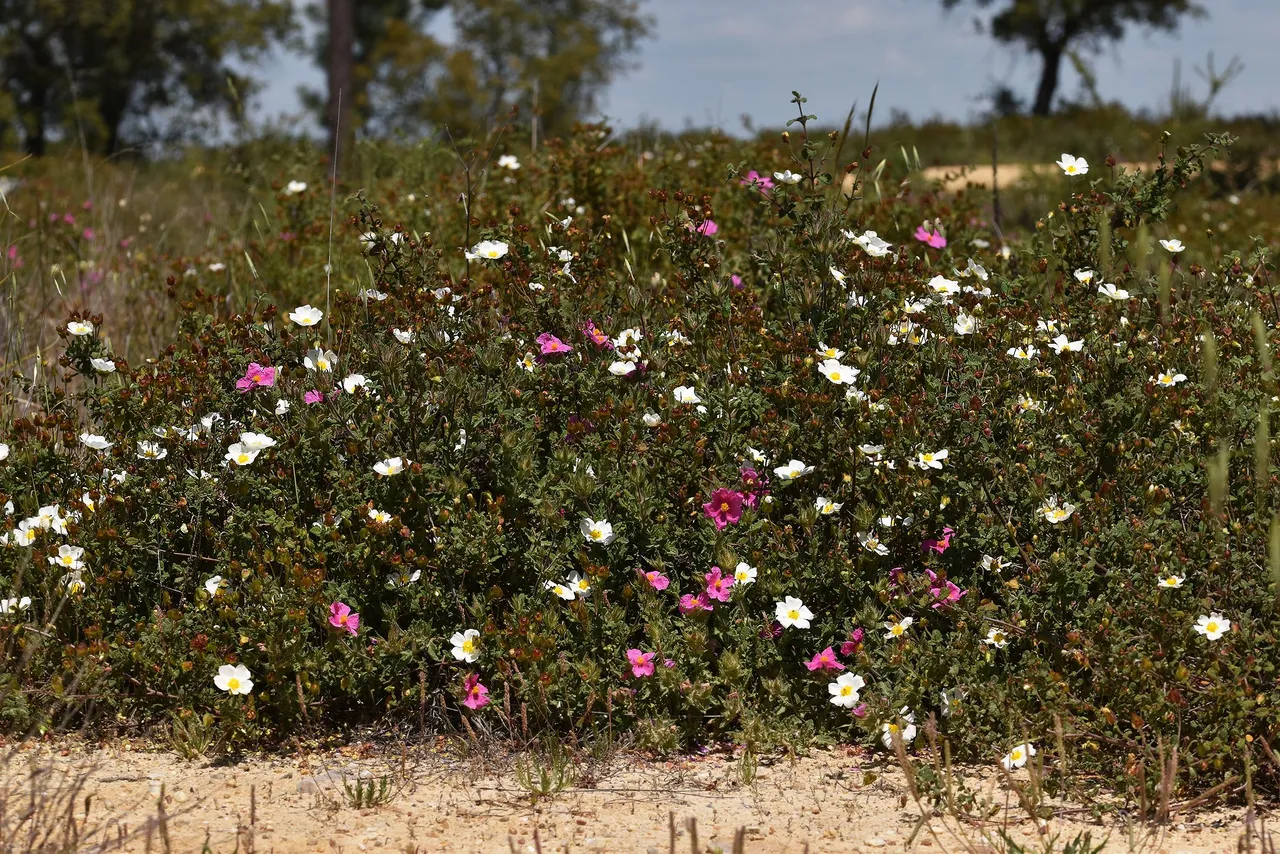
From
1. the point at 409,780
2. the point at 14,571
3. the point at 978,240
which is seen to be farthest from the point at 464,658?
the point at 978,240

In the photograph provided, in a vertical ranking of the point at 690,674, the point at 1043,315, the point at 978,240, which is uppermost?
the point at 978,240

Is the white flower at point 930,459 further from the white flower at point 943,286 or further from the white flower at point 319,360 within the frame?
the white flower at point 319,360

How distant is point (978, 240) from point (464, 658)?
3.96 meters

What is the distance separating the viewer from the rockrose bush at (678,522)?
3.38 metres

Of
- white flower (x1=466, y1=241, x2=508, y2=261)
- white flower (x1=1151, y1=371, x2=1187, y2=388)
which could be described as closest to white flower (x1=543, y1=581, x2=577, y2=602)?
white flower (x1=466, y1=241, x2=508, y2=261)

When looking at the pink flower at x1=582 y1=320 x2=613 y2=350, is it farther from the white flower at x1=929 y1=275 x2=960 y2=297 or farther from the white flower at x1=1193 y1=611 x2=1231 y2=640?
the white flower at x1=1193 y1=611 x2=1231 y2=640

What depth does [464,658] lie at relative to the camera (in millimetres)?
3420

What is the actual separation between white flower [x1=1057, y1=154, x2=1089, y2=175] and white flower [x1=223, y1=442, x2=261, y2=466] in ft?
9.85

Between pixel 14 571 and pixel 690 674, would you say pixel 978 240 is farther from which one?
pixel 14 571

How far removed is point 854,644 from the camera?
11.6 feet

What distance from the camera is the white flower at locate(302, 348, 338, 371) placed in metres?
3.84

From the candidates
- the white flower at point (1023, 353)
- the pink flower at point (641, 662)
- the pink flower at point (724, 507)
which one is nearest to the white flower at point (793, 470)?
the pink flower at point (724, 507)

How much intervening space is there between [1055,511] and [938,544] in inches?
13.4

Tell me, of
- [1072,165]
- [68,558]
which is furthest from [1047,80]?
[68,558]
